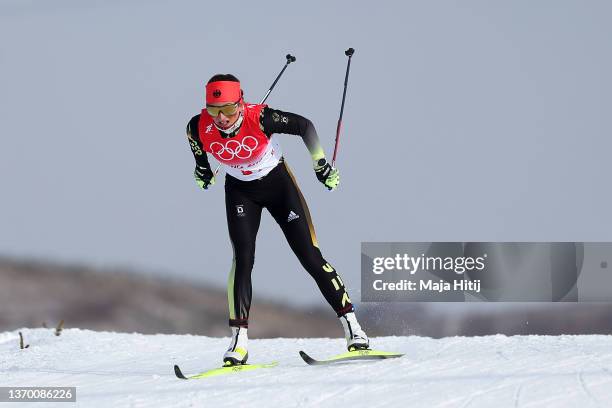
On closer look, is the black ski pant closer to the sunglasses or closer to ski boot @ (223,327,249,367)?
ski boot @ (223,327,249,367)

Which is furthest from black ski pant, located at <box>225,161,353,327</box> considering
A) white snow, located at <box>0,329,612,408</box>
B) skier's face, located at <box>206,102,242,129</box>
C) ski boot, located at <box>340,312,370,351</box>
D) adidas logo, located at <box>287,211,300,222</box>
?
white snow, located at <box>0,329,612,408</box>

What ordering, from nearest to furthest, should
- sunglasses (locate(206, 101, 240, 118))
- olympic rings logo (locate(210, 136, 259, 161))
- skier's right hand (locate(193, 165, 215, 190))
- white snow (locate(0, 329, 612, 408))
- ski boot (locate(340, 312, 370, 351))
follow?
white snow (locate(0, 329, 612, 408)), sunglasses (locate(206, 101, 240, 118)), olympic rings logo (locate(210, 136, 259, 161)), ski boot (locate(340, 312, 370, 351)), skier's right hand (locate(193, 165, 215, 190))

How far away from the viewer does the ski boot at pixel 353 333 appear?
6.45 m

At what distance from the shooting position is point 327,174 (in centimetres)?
641

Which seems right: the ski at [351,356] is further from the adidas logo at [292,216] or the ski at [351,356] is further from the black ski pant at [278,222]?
the adidas logo at [292,216]

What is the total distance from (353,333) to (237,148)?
5.15ft

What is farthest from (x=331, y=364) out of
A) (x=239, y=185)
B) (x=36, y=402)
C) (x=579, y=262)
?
(x=579, y=262)

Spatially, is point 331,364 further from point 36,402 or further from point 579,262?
point 579,262

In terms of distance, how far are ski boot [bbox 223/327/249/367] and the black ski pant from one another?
0.53 feet

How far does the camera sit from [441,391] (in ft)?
16.9

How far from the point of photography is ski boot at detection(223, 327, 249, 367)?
645 centimetres

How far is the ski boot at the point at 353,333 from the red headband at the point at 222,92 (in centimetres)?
176

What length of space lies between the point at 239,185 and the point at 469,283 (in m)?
5.20

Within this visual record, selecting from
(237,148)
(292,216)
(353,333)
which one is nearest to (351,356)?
(353,333)
